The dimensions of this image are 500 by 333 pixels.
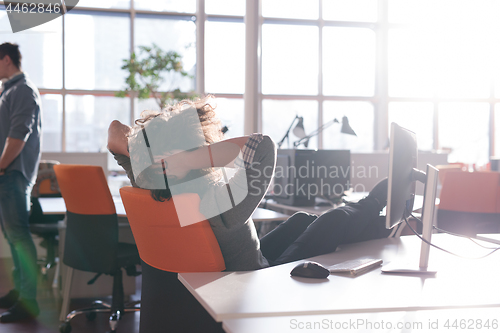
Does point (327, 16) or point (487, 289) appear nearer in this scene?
point (487, 289)

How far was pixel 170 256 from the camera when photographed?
114 cm

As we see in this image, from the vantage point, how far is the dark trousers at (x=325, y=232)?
1.41 metres

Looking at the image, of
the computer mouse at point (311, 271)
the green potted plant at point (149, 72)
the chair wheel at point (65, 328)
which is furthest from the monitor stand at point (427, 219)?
the green potted plant at point (149, 72)

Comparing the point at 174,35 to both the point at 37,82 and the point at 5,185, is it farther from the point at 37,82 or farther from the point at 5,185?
the point at 5,185

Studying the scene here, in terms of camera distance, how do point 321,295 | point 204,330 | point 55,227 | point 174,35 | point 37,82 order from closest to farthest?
point 321,295
point 204,330
point 55,227
point 37,82
point 174,35

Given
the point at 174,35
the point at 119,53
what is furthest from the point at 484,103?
the point at 119,53

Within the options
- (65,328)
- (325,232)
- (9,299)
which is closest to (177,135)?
(325,232)

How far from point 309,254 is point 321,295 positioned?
0.49 metres

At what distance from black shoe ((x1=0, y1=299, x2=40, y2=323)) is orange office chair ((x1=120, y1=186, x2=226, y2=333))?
165 cm

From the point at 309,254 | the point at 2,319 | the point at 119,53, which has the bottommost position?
the point at 2,319

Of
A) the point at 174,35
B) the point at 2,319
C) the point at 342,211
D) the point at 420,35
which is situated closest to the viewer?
the point at 342,211

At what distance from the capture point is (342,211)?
153cm

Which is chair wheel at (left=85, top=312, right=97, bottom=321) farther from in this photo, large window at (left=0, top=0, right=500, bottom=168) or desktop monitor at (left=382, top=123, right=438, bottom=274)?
large window at (left=0, top=0, right=500, bottom=168)

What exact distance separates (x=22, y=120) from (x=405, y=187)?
228cm
